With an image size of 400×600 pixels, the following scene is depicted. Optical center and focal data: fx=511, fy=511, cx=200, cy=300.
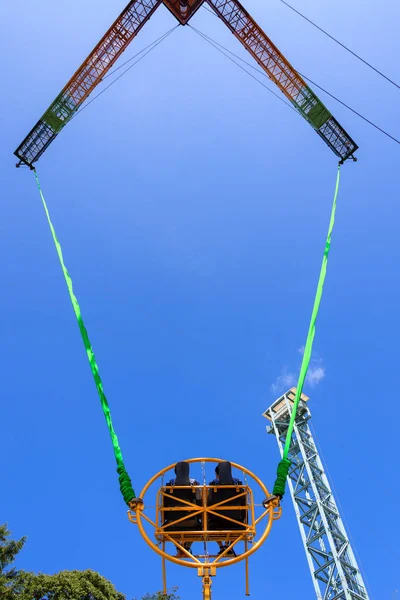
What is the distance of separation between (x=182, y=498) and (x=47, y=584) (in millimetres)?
19267

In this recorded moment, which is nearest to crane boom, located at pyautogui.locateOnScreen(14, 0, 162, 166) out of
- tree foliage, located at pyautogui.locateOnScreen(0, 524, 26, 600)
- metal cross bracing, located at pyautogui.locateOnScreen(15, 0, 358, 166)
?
metal cross bracing, located at pyautogui.locateOnScreen(15, 0, 358, 166)

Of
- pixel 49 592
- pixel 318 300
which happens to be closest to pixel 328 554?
pixel 49 592

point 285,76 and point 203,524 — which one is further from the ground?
point 285,76

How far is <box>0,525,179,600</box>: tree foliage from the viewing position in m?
19.4

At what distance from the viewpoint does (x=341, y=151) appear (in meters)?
20.8

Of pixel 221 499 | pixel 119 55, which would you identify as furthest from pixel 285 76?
pixel 221 499

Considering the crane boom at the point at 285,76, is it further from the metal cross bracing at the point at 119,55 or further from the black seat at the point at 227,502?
the black seat at the point at 227,502

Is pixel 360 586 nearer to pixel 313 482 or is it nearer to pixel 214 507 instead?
pixel 313 482

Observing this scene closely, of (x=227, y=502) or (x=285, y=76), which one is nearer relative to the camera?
(x=227, y=502)

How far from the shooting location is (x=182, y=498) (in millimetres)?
3926

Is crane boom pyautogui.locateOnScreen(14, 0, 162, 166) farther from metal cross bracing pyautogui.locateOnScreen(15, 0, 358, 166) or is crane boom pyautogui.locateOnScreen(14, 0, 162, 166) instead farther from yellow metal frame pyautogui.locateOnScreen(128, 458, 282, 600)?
yellow metal frame pyautogui.locateOnScreen(128, 458, 282, 600)

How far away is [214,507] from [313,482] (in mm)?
32328

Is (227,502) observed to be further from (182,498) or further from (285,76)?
(285,76)

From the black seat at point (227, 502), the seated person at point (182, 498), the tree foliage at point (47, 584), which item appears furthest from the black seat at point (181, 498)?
the tree foliage at point (47, 584)
